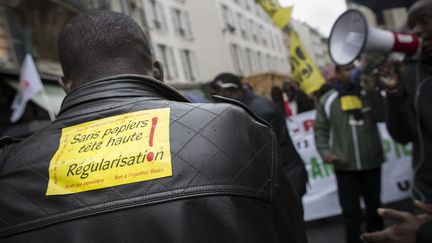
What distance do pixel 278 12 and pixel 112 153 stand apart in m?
7.06

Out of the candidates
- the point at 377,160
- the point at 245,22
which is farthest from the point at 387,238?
the point at 245,22

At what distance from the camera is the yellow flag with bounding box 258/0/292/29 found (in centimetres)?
774

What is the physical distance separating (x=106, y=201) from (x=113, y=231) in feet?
0.26

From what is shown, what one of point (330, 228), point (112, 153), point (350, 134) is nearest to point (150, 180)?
→ point (112, 153)

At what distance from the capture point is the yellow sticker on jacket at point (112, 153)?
116 centimetres

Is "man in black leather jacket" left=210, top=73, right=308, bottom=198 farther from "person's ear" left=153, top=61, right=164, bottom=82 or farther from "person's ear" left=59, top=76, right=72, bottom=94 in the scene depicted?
"person's ear" left=59, top=76, right=72, bottom=94

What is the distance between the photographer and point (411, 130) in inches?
114

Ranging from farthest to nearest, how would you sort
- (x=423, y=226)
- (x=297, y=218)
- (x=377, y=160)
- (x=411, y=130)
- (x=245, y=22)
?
1. (x=245, y=22)
2. (x=377, y=160)
3. (x=411, y=130)
4. (x=423, y=226)
5. (x=297, y=218)

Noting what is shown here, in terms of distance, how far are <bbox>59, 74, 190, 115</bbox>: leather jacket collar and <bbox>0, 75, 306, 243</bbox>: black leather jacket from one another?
0.04 m

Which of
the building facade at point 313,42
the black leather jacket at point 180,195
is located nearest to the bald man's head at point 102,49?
the black leather jacket at point 180,195

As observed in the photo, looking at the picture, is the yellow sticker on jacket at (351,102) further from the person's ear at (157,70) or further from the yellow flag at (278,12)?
the yellow flag at (278,12)

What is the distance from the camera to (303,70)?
7.69 metres

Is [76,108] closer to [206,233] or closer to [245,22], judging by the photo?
[206,233]

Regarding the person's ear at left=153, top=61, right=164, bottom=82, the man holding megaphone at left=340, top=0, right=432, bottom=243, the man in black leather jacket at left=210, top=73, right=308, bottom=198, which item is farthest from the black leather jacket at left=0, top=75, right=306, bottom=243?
the man in black leather jacket at left=210, top=73, right=308, bottom=198
